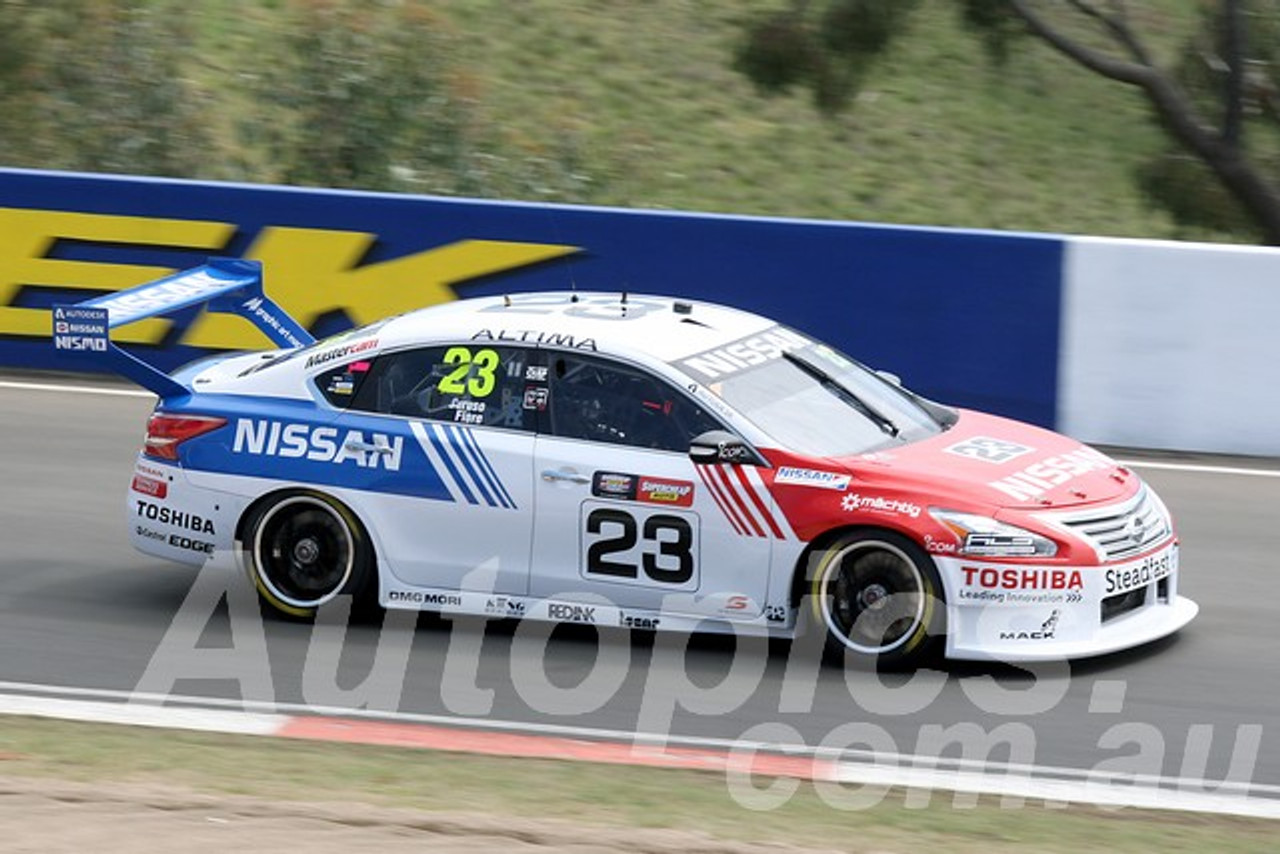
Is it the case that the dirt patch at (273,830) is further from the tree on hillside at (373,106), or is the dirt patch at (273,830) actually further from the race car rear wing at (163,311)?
the tree on hillside at (373,106)

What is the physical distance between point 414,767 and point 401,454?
6.87 ft

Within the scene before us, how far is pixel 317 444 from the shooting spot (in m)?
10.1

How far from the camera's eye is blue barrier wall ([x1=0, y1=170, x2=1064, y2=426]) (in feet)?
47.9

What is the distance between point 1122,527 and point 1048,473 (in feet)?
1.43

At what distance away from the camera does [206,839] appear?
266 inches

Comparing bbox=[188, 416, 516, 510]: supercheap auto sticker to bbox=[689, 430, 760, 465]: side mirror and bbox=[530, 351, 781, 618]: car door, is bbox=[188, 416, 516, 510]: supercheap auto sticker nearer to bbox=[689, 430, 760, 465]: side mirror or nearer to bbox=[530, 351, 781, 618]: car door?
bbox=[530, 351, 781, 618]: car door

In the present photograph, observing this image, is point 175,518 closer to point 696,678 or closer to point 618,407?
point 618,407

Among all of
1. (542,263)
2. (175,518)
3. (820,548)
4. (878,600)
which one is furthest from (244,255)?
(878,600)

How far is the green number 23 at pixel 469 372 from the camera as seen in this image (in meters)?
9.89

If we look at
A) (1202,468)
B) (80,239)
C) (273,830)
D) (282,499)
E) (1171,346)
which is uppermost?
(273,830)

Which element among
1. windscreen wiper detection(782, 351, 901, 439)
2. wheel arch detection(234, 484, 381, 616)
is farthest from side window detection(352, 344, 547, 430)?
windscreen wiper detection(782, 351, 901, 439)

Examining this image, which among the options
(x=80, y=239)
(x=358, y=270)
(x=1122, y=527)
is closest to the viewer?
(x=1122, y=527)

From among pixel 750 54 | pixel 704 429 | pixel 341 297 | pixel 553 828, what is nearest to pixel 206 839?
pixel 553 828

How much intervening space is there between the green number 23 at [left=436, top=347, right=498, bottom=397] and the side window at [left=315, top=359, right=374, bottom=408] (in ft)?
1.33
